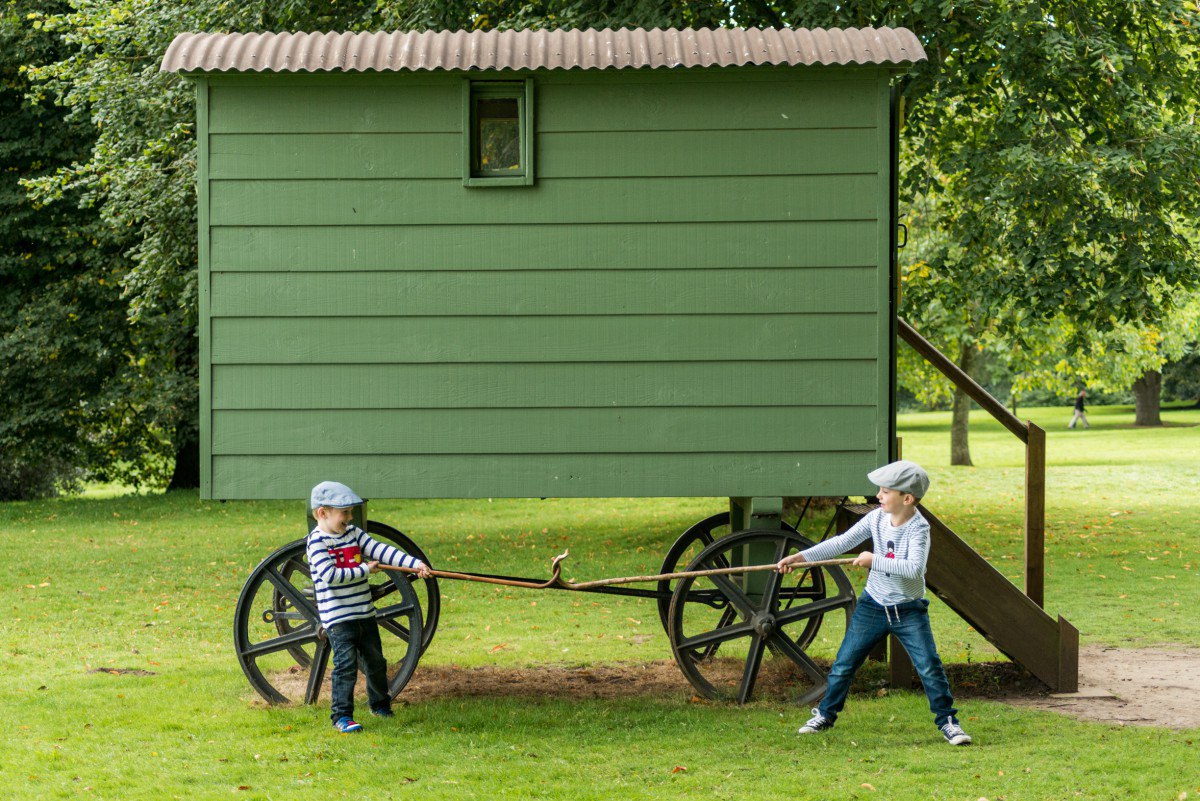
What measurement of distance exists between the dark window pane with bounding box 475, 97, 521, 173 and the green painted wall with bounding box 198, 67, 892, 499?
0.15 m

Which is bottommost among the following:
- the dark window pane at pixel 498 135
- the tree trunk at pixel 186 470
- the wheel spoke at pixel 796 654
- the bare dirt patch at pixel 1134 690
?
the tree trunk at pixel 186 470

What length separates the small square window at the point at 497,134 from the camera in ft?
24.3

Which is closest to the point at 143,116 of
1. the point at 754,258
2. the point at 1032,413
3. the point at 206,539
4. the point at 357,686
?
the point at 206,539

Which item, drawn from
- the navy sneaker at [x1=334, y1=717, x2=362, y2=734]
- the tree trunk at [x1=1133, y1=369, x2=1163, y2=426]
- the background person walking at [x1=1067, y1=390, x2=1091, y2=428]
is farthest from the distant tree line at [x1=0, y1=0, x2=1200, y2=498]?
the background person walking at [x1=1067, y1=390, x2=1091, y2=428]

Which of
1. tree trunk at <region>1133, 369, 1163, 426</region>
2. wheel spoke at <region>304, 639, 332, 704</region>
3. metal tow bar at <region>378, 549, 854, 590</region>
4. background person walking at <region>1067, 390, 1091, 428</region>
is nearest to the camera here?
metal tow bar at <region>378, 549, 854, 590</region>

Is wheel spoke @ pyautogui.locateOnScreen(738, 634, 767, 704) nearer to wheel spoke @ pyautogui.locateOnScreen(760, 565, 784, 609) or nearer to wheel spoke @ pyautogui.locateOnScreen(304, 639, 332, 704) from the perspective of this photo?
wheel spoke @ pyautogui.locateOnScreen(760, 565, 784, 609)

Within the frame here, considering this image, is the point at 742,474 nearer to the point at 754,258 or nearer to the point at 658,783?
the point at 754,258

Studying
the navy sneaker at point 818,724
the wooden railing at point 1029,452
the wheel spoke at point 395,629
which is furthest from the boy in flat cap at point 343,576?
the wooden railing at point 1029,452

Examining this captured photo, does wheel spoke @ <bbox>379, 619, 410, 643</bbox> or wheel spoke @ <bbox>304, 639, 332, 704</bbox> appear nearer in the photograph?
wheel spoke @ <bbox>304, 639, 332, 704</bbox>

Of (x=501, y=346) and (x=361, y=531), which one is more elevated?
(x=501, y=346)

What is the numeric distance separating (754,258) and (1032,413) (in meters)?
54.3

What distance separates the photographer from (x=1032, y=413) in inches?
2295

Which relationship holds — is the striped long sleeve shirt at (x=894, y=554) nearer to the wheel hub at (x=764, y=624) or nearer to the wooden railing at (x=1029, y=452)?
the wheel hub at (x=764, y=624)

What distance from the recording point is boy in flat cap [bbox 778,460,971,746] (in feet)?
22.0
